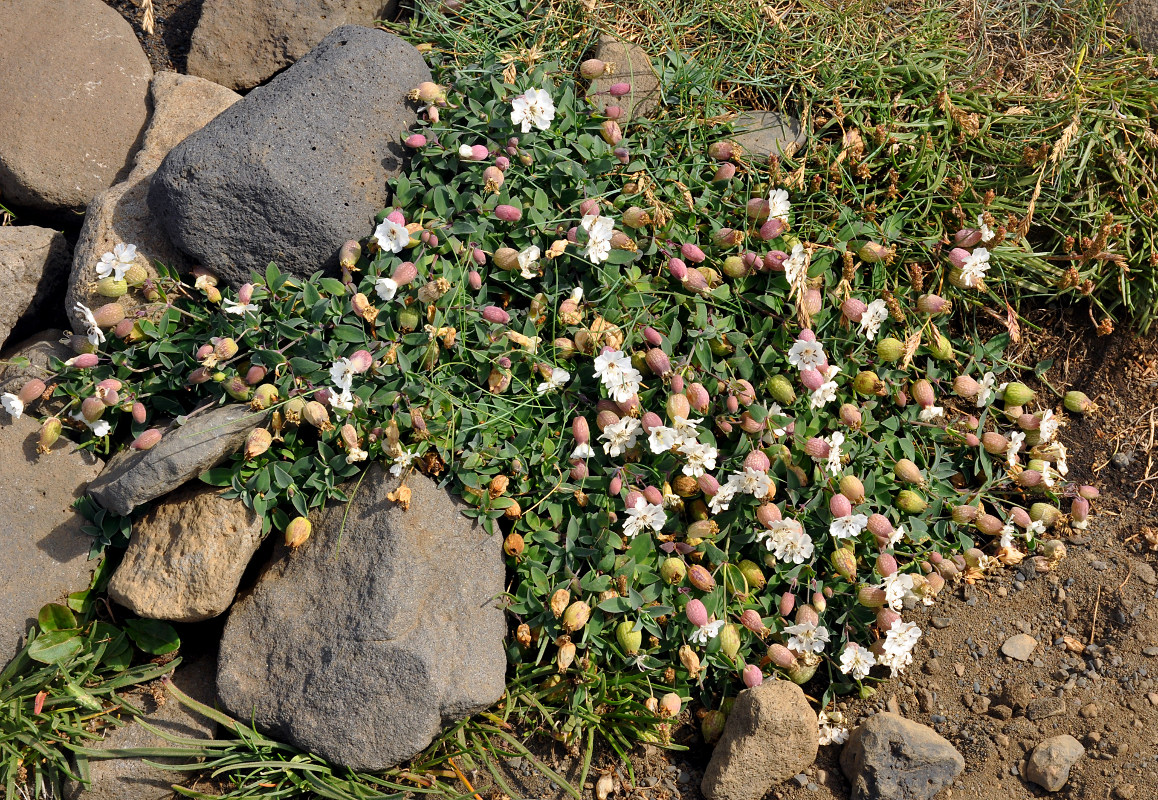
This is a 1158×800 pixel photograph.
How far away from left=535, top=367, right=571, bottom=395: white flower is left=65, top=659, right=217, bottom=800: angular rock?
1.63 metres

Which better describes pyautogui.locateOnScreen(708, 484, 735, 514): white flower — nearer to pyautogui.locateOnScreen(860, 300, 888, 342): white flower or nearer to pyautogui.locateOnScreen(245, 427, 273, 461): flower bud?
pyautogui.locateOnScreen(860, 300, 888, 342): white flower

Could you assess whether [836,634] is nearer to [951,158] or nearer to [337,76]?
[951,158]

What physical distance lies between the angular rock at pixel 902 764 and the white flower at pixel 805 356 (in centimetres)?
126

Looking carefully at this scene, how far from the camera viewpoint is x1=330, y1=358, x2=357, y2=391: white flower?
2.78 metres

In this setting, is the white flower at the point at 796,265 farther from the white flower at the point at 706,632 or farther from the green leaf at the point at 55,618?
the green leaf at the point at 55,618

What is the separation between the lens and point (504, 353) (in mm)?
2969

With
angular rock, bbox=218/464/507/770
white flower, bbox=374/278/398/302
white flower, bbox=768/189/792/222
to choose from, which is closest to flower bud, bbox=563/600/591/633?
angular rock, bbox=218/464/507/770

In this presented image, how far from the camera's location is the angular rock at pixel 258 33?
3639 mm

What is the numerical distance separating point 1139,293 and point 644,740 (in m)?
2.66

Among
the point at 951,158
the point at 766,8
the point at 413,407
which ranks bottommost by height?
the point at 413,407

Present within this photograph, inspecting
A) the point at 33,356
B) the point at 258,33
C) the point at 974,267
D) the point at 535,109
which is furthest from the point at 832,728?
the point at 258,33

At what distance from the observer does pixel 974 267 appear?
3.08 m

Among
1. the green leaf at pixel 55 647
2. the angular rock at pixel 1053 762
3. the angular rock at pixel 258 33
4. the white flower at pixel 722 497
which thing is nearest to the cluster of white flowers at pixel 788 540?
the white flower at pixel 722 497

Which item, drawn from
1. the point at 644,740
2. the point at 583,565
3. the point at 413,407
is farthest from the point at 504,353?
the point at 644,740
